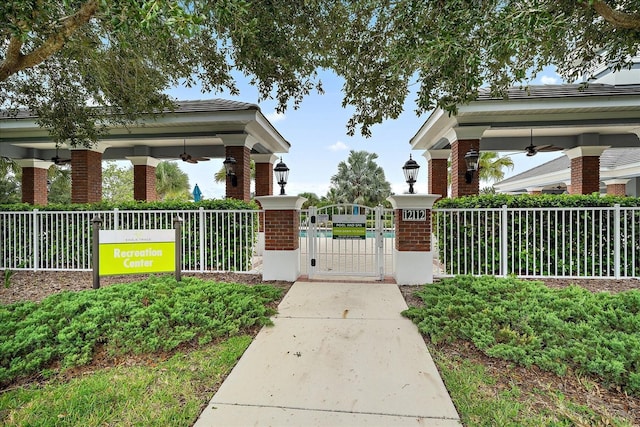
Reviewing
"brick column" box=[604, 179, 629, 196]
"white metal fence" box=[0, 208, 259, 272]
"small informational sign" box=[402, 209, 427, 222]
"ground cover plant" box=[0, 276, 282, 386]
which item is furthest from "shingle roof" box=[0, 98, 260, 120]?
"brick column" box=[604, 179, 629, 196]

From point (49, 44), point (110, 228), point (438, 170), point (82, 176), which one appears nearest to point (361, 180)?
point (438, 170)

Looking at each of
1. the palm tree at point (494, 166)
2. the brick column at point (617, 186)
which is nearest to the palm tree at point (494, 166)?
the palm tree at point (494, 166)

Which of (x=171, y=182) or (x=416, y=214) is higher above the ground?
(x=171, y=182)

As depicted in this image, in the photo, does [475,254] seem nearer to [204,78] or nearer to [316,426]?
[316,426]

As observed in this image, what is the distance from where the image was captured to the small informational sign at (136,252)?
5.12m

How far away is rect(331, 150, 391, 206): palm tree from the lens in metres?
25.5

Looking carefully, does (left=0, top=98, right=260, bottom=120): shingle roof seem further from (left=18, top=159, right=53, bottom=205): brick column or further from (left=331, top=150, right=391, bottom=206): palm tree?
(left=331, top=150, right=391, bottom=206): palm tree

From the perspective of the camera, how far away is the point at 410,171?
6812 mm

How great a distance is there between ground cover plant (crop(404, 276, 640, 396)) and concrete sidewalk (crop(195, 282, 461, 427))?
609mm

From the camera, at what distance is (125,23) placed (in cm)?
269

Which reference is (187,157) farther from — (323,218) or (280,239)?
(323,218)

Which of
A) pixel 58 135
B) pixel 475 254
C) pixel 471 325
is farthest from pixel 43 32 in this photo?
pixel 475 254

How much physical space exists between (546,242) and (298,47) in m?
6.27

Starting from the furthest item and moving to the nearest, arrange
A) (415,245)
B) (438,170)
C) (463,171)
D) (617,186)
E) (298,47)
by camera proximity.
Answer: (617,186), (438,170), (463,171), (415,245), (298,47)
